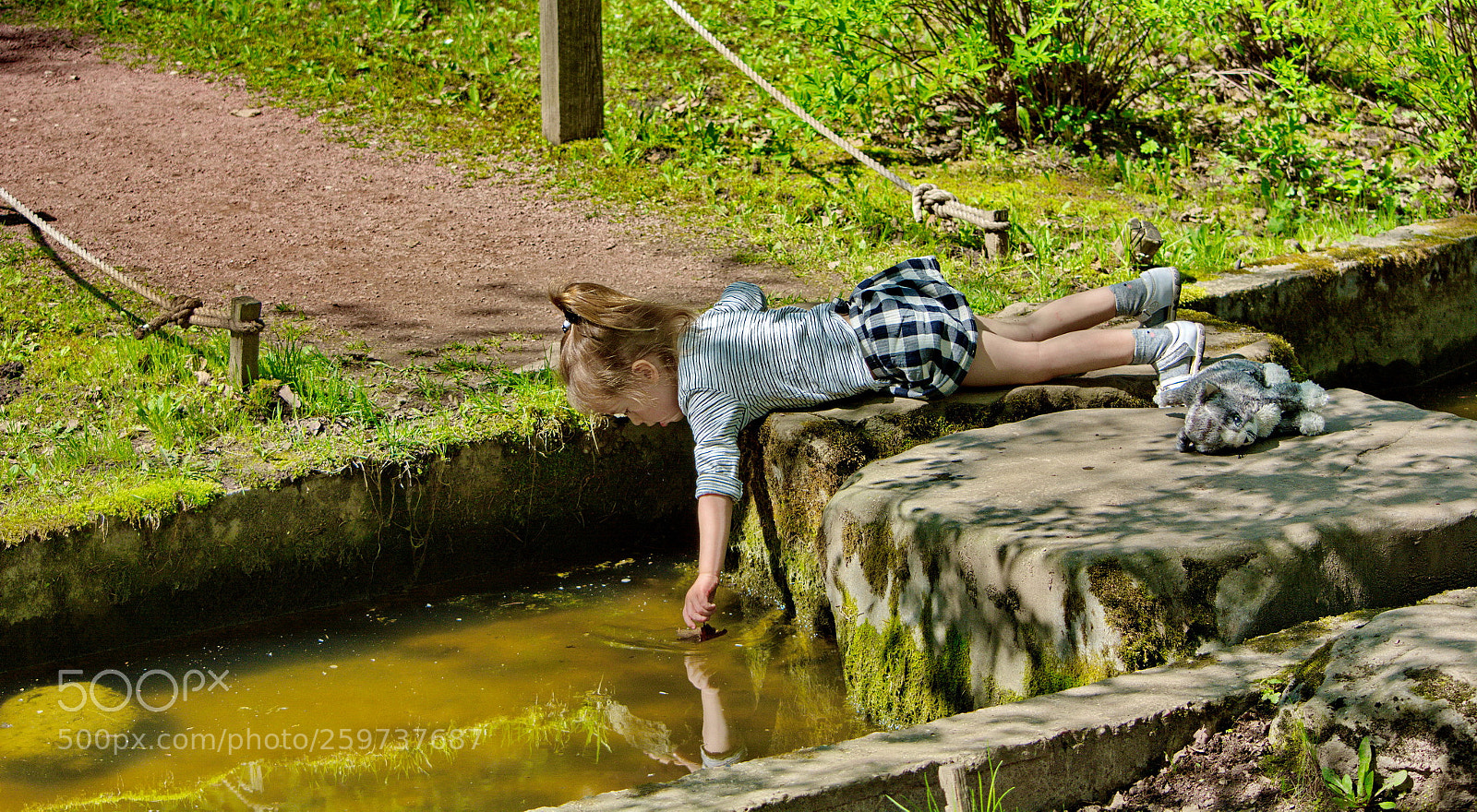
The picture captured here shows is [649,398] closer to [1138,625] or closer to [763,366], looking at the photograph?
[763,366]

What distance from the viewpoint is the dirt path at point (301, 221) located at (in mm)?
5105

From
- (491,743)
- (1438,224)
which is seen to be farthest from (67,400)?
(1438,224)

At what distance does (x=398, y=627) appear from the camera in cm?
366

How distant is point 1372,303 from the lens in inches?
207

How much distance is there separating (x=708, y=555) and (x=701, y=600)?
0.12 meters

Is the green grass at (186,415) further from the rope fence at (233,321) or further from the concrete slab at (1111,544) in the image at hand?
the concrete slab at (1111,544)

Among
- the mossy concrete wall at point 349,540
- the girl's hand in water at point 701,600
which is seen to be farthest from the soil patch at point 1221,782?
the mossy concrete wall at point 349,540

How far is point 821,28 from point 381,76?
8.98ft

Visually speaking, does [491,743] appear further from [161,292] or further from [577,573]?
[161,292]

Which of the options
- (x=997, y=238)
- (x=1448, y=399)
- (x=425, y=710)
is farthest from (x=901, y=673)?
(x=1448, y=399)

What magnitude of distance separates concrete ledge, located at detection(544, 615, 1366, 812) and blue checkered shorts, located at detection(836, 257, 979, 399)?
1.41 m

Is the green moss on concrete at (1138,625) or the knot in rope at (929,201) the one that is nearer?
the green moss on concrete at (1138,625)

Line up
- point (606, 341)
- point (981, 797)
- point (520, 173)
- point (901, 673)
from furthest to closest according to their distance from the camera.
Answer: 1. point (520, 173)
2. point (606, 341)
3. point (901, 673)
4. point (981, 797)

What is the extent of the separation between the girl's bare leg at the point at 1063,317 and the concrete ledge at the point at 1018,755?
167cm
